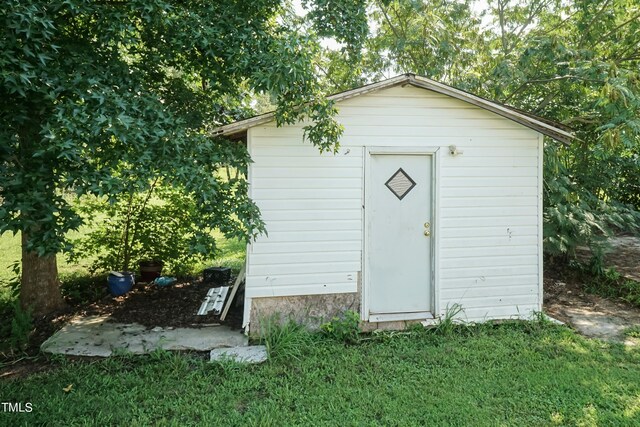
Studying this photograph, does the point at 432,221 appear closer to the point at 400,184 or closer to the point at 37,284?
the point at 400,184

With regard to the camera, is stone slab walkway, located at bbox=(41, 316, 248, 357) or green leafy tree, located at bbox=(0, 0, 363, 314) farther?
stone slab walkway, located at bbox=(41, 316, 248, 357)

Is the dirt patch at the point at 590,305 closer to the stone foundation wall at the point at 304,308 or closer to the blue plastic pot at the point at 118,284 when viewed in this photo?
the stone foundation wall at the point at 304,308

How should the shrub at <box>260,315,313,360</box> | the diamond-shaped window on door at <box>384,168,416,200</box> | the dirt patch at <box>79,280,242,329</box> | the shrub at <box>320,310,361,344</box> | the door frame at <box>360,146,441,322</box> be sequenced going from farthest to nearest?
1. the dirt patch at <box>79,280,242,329</box>
2. the diamond-shaped window on door at <box>384,168,416,200</box>
3. the door frame at <box>360,146,441,322</box>
4. the shrub at <box>320,310,361,344</box>
5. the shrub at <box>260,315,313,360</box>

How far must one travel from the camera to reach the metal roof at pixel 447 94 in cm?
465

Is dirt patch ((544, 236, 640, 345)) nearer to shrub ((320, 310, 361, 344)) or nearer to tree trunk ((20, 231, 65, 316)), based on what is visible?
shrub ((320, 310, 361, 344))

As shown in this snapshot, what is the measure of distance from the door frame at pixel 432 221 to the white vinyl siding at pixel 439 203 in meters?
0.04

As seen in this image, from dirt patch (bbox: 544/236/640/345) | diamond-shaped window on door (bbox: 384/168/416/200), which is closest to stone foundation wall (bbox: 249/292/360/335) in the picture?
diamond-shaped window on door (bbox: 384/168/416/200)

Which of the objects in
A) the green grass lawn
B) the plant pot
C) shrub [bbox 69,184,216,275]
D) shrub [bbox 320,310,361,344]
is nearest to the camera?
the green grass lawn

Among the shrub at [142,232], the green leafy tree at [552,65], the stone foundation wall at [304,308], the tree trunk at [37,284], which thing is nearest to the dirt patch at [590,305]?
the green leafy tree at [552,65]

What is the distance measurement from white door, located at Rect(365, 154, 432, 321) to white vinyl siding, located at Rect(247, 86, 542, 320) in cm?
15

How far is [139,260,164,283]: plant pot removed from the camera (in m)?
7.07

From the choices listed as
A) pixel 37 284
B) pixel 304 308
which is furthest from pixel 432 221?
pixel 37 284

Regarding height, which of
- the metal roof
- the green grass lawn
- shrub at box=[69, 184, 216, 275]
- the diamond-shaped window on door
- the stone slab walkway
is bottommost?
the green grass lawn

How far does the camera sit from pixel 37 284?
18.3 ft
